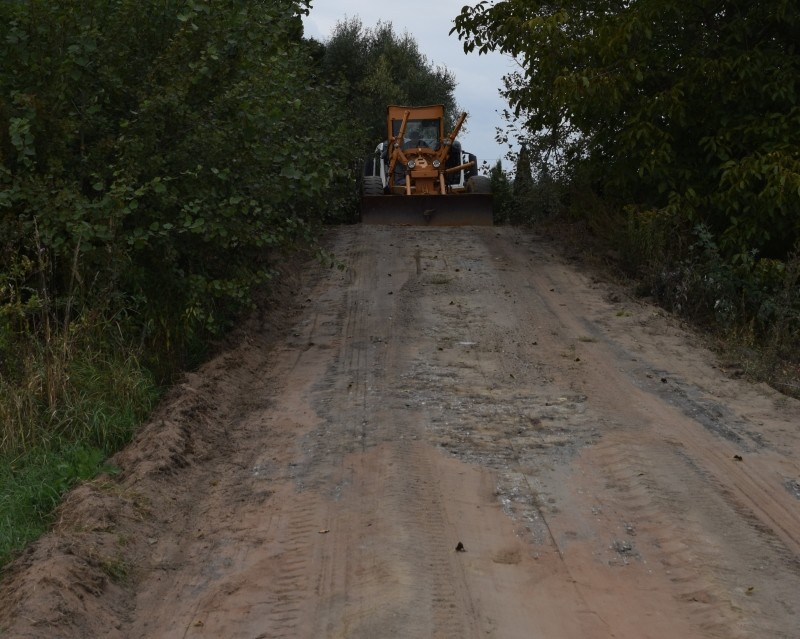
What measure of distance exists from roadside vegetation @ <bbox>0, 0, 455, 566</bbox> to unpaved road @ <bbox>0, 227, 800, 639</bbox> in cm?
A: 65

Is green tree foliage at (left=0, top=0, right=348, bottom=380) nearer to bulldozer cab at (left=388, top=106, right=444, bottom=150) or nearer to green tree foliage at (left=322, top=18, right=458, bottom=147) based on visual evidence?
bulldozer cab at (left=388, top=106, right=444, bottom=150)

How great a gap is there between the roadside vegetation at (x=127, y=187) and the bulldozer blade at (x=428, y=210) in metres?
8.87

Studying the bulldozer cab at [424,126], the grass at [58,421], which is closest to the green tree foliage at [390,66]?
the bulldozer cab at [424,126]

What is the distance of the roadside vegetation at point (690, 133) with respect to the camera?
12.5 meters

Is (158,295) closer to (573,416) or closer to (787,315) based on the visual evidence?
(573,416)

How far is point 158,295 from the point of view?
9578 mm

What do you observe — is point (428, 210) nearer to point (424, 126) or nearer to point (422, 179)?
point (422, 179)

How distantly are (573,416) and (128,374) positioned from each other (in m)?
3.60

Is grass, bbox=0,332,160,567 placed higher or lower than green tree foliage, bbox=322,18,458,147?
lower

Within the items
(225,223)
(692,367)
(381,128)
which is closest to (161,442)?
(225,223)

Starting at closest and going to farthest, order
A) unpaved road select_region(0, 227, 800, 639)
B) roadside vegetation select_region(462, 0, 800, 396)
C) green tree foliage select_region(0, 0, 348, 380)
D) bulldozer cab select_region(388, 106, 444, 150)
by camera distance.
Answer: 1. unpaved road select_region(0, 227, 800, 639)
2. green tree foliage select_region(0, 0, 348, 380)
3. roadside vegetation select_region(462, 0, 800, 396)
4. bulldozer cab select_region(388, 106, 444, 150)

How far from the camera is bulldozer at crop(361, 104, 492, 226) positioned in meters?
19.3

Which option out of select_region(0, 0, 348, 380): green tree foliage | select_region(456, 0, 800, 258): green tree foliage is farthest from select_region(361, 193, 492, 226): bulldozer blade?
select_region(0, 0, 348, 380): green tree foliage

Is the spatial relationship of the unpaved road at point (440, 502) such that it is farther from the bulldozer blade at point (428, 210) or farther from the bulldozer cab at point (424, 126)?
the bulldozer cab at point (424, 126)
